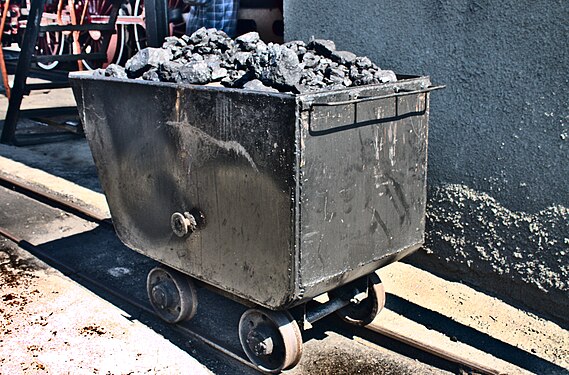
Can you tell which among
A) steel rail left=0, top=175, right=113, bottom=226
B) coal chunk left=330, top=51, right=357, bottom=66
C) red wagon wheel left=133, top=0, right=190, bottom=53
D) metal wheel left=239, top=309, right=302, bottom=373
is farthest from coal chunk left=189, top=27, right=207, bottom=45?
red wagon wheel left=133, top=0, right=190, bottom=53

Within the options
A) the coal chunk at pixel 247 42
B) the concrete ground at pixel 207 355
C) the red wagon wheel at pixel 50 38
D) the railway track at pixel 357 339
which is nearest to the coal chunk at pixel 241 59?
the coal chunk at pixel 247 42

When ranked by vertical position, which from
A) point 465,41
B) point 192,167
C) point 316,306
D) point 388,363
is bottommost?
point 388,363

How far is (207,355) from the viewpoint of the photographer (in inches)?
146

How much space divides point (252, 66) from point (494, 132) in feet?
6.05

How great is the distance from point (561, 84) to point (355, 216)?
1.66 metres

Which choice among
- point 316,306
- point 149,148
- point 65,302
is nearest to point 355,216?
point 316,306

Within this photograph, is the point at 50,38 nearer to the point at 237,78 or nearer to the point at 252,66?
the point at 237,78

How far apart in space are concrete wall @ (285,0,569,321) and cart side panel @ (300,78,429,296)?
0.91 meters

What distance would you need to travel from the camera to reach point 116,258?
517 cm

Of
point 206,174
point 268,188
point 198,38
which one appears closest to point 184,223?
point 206,174

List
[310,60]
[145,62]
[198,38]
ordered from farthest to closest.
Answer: [198,38] → [145,62] → [310,60]

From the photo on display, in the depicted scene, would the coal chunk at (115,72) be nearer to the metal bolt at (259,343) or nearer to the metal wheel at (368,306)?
the metal bolt at (259,343)

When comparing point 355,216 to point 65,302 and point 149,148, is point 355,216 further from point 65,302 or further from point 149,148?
point 65,302

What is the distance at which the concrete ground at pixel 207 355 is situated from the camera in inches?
142
